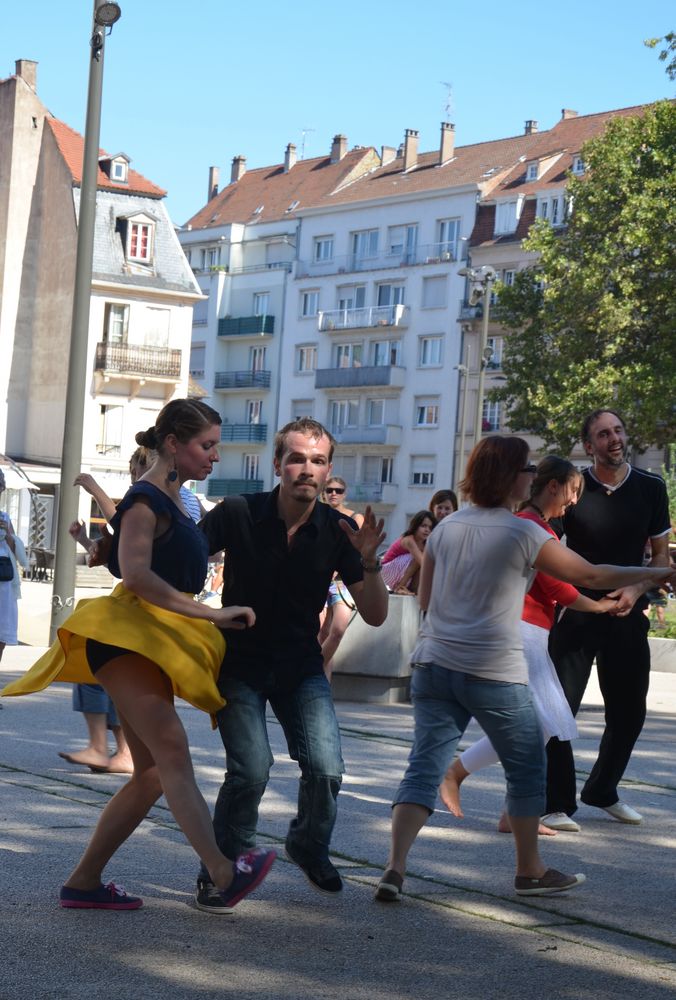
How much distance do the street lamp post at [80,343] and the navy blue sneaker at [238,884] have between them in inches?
459

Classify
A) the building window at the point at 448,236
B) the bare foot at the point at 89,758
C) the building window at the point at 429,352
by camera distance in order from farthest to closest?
Answer: the building window at the point at 448,236 → the building window at the point at 429,352 → the bare foot at the point at 89,758

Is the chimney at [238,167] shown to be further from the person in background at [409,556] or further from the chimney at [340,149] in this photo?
the person in background at [409,556]

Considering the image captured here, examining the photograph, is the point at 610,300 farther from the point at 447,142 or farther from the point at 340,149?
the point at 340,149

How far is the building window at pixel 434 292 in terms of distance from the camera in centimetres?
7825

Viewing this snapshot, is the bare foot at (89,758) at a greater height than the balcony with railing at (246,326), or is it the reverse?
the balcony with railing at (246,326)

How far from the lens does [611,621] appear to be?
839 centimetres

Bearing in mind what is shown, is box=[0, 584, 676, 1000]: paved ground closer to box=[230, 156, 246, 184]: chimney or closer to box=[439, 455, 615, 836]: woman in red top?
box=[439, 455, 615, 836]: woman in red top

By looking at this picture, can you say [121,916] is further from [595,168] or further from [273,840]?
[595,168]

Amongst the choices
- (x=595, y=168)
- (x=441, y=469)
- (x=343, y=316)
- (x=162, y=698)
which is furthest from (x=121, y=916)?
(x=343, y=316)

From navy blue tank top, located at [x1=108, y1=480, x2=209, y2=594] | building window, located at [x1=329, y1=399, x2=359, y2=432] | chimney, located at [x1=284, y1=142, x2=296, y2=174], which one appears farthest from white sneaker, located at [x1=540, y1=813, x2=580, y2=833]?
chimney, located at [x1=284, y1=142, x2=296, y2=174]

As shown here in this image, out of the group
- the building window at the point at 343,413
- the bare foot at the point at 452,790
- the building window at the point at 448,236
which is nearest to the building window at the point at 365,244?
the building window at the point at 448,236

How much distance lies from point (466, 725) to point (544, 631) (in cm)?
152

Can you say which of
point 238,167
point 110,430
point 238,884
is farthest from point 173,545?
point 238,167

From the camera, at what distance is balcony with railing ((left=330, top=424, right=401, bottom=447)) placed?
7975 cm
